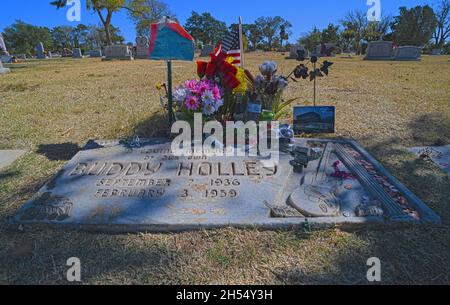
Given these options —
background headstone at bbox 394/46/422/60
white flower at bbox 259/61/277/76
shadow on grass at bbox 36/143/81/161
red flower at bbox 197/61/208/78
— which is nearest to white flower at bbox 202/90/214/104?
red flower at bbox 197/61/208/78

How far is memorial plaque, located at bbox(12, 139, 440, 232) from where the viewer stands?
2.09 metres

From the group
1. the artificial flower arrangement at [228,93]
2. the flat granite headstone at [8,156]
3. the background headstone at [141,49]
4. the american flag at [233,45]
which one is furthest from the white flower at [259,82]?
the background headstone at [141,49]

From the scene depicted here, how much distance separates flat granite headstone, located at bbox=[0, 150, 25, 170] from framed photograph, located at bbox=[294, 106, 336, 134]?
3.21 metres

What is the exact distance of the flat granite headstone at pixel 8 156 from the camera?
127 inches

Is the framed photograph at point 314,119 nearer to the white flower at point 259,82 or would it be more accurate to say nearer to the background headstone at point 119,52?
the white flower at point 259,82

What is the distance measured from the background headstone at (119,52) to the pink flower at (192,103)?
2237cm

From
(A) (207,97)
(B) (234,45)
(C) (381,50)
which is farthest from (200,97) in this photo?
(C) (381,50)

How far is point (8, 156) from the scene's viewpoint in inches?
135

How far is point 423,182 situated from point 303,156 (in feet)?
3.44

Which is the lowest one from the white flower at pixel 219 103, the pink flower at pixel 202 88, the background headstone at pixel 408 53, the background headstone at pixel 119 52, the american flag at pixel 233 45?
the white flower at pixel 219 103

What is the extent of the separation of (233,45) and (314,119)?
4.61 feet

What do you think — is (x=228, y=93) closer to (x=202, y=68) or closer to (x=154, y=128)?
(x=202, y=68)

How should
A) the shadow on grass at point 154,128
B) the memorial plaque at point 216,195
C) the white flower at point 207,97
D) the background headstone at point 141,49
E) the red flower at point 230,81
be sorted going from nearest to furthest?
1. the memorial plaque at point 216,195
2. the white flower at point 207,97
3. the red flower at point 230,81
4. the shadow on grass at point 154,128
5. the background headstone at point 141,49

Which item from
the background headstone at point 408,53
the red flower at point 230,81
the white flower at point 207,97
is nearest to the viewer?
the white flower at point 207,97
